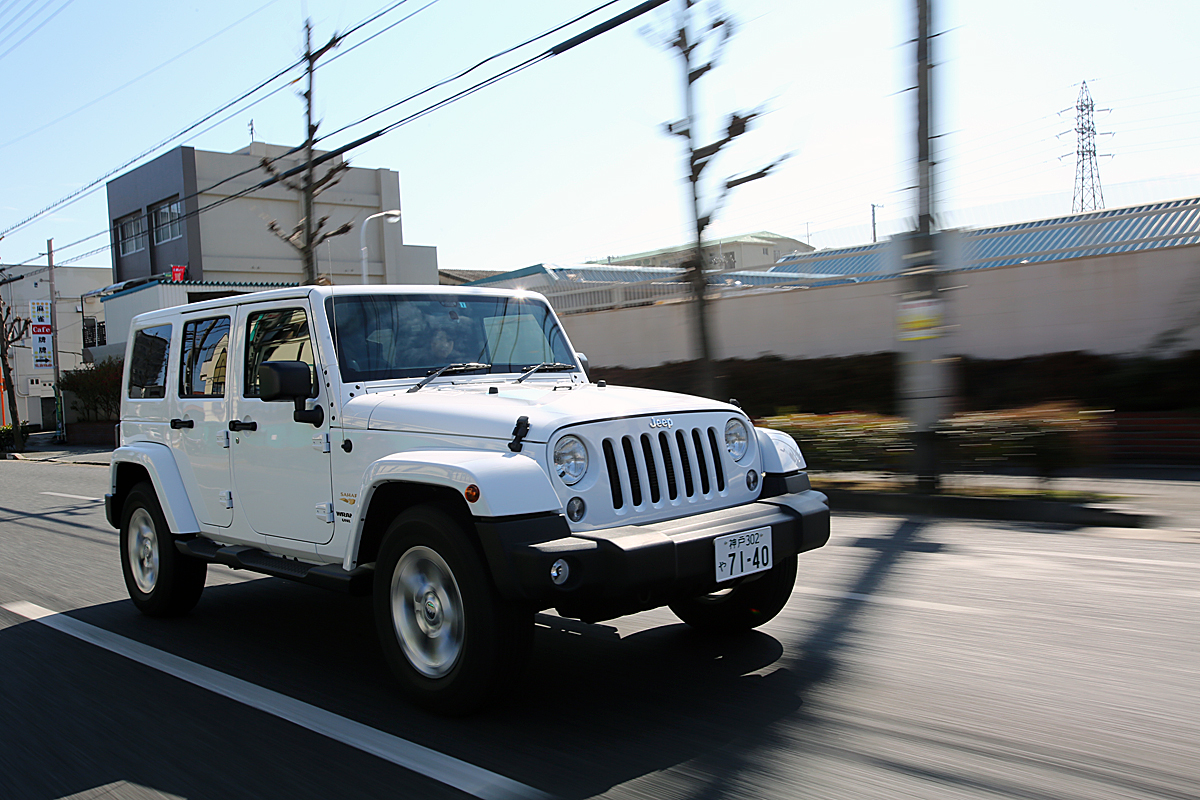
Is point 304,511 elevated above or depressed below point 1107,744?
above

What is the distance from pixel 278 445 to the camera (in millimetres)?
4836

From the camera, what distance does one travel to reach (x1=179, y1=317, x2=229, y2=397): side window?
5410 millimetres

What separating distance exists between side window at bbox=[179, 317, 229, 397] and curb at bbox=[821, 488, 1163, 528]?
6007 mm

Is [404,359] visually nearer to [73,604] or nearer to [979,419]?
[73,604]

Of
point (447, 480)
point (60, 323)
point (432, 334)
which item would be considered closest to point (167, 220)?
point (60, 323)

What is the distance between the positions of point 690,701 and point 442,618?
1088mm

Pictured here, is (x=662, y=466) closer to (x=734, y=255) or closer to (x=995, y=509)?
(x=995, y=509)

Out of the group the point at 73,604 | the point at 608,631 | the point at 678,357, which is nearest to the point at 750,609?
the point at 608,631

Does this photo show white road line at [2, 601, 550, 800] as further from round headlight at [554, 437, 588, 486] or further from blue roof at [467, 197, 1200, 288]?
blue roof at [467, 197, 1200, 288]

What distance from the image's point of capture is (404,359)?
4.76 meters

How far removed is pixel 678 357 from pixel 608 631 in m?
15.9

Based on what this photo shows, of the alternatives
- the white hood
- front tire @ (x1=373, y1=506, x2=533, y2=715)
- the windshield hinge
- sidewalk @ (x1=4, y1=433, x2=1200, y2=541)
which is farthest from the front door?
sidewalk @ (x1=4, y1=433, x2=1200, y2=541)

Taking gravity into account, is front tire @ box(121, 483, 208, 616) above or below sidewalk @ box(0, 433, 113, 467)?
above

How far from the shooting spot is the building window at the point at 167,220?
4041 cm
